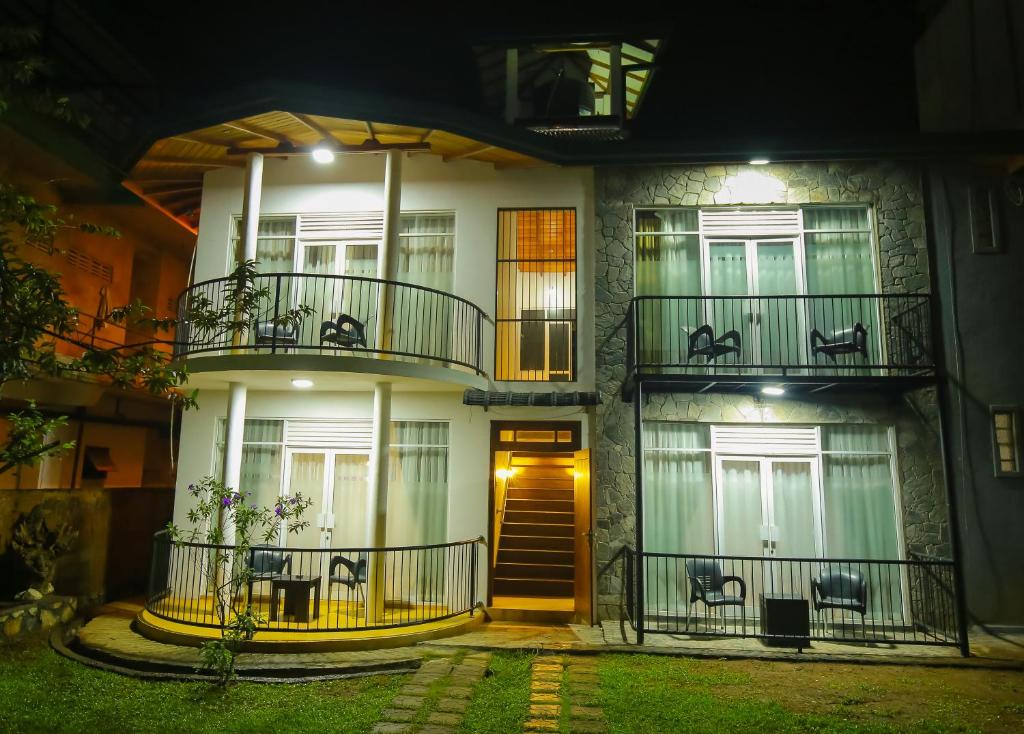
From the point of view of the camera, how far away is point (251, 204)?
9.76 meters

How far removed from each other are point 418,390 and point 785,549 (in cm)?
589

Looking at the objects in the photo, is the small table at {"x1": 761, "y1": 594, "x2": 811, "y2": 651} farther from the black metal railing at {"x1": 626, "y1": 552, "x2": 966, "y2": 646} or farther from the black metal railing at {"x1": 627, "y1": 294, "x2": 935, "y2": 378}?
the black metal railing at {"x1": 627, "y1": 294, "x2": 935, "y2": 378}

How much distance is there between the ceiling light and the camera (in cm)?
959

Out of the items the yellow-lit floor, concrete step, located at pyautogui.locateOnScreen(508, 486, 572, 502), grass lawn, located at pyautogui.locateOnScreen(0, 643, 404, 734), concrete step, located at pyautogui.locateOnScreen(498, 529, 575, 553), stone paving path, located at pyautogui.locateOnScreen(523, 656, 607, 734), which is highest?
concrete step, located at pyautogui.locateOnScreen(508, 486, 572, 502)

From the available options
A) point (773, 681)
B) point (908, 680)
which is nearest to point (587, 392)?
point (773, 681)

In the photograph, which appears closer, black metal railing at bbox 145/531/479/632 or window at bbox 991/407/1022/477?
black metal railing at bbox 145/531/479/632

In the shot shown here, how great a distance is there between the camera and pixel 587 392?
9.83 meters

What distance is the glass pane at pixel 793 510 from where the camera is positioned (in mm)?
9422

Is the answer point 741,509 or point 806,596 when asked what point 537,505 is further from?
point 806,596

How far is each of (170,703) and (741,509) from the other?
24.6 ft

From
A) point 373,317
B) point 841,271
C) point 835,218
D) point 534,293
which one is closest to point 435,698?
point 373,317

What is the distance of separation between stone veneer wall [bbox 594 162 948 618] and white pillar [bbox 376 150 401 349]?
10.3ft

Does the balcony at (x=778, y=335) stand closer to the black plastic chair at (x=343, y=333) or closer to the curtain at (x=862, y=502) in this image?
the curtain at (x=862, y=502)

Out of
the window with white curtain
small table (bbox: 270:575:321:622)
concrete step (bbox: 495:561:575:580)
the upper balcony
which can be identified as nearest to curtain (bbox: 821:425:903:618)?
concrete step (bbox: 495:561:575:580)
